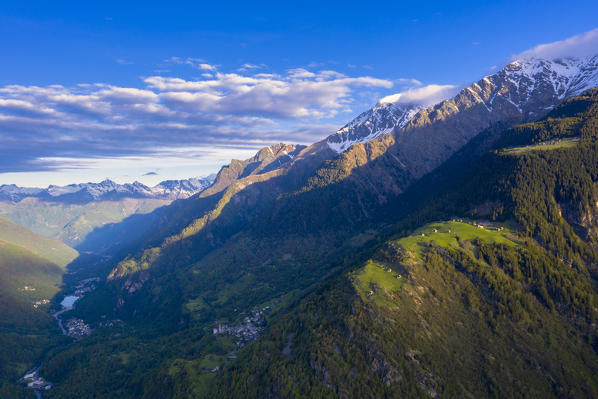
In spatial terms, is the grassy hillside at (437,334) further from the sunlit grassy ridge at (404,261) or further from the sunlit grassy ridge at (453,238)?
the sunlit grassy ridge at (453,238)

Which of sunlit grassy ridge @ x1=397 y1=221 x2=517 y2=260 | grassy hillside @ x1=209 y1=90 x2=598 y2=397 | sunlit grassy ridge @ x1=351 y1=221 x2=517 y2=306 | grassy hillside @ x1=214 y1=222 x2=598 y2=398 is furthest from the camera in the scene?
sunlit grassy ridge @ x1=397 y1=221 x2=517 y2=260

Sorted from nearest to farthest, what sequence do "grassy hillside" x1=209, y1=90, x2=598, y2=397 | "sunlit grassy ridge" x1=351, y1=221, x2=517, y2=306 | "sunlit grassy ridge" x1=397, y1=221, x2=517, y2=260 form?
"grassy hillside" x1=209, y1=90, x2=598, y2=397 → "sunlit grassy ridge" x1=351, y1=221, x2=517, y2=306 → "sunlit grassy ridge" x1=397, y1=221, x2=517, y2=260

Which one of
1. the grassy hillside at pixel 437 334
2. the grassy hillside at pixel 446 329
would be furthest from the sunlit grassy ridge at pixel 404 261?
the grassy hillside at pixel 437 334

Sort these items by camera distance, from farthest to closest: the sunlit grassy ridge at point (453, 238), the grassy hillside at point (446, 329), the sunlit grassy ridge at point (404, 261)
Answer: the sunlit grassy ridge at point (453, 238) → the sunlit grassy ridge at point (404, 261) → the grassy hillside at point (446, 329)

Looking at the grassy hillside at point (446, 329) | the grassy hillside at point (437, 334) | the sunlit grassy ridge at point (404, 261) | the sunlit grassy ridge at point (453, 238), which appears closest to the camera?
the grassy hillside at point (437, 334)

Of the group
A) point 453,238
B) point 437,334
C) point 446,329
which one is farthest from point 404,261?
point 453,238

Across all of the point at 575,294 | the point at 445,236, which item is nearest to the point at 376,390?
the point at 445,236

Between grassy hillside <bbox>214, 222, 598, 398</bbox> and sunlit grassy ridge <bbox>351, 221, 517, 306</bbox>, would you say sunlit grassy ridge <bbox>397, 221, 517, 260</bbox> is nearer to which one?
sunlit grassy ridge <bbox>351, 221, 517, 306</bbox>

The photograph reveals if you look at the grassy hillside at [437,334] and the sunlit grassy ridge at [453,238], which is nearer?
the grassy hillside at [437,334]

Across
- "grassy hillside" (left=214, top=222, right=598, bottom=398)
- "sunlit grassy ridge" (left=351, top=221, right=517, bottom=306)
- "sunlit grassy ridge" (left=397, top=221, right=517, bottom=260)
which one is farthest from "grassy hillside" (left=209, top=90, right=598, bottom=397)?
"sunlit grassy ridge" (left=397, top=221, right=517, bottom=260)

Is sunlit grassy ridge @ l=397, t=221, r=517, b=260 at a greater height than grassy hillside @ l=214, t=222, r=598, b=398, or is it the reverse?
sunlit grassy ridge @ l=397, t=221, r=517, b=260

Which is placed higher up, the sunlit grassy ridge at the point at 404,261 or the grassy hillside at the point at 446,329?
the sunlit grassy ridge at the point at 404,261

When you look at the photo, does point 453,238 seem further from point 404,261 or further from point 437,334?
point 437,334
